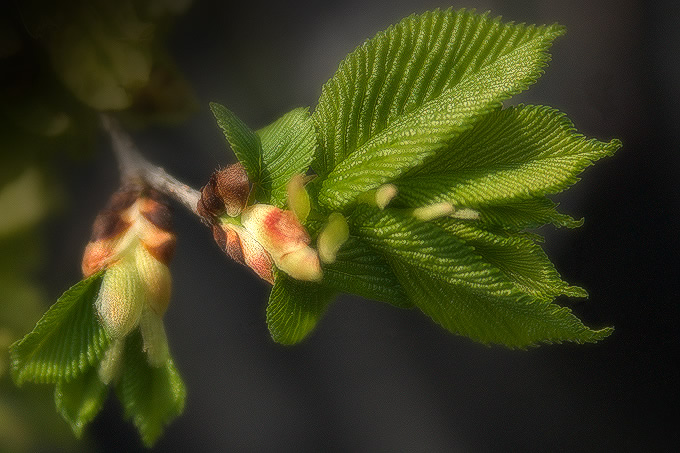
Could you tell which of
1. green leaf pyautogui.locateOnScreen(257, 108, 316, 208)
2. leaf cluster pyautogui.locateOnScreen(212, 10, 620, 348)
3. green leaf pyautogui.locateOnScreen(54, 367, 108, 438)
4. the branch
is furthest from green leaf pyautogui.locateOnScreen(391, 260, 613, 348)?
green leaf pyautogui.locateOnScreen(54, 367, 108, 438)

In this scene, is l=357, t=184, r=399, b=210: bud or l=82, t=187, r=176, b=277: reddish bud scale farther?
l=82, t=187, r=176, b=277: reddish bud scale

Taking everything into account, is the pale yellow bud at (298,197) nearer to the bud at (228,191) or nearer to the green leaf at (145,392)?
the bud at (228,191)

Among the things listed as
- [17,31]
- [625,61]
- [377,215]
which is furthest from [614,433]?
[17,31]

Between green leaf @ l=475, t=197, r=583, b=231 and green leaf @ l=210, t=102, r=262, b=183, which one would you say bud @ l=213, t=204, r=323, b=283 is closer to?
green leaf @ l=210, t=102, r=262, b=183

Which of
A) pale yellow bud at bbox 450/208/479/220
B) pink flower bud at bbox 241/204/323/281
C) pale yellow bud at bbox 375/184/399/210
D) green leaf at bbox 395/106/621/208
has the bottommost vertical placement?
pink flower bud at bbox 241/204/323/281

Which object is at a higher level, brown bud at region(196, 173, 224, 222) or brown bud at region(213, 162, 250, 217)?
brown bud at region(213, 162, 250, 217)

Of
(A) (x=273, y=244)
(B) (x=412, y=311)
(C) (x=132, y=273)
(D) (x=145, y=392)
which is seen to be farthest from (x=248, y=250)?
(B) (x=412, y=311)
